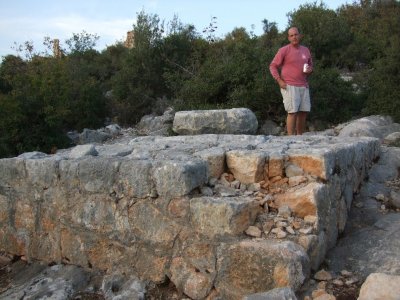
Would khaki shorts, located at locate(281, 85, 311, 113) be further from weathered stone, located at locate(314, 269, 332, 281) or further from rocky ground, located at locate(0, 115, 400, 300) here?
weathered stone, located at locate(314, 269, 332, 281)

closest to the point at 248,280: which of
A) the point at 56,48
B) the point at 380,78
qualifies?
the point at 380,78

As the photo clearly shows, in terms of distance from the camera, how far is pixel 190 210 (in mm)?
3240

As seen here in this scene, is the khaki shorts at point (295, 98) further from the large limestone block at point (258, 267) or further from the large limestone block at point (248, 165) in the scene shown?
the large limestone block at point (258, 267)

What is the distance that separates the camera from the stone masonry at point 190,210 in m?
3.03

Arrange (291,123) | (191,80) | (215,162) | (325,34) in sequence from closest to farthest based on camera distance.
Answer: (215,162), (291,123), (191,80), (325,34)

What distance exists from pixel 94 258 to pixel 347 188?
2.33 metres

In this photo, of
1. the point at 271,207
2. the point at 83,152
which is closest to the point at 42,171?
the point at 83,152

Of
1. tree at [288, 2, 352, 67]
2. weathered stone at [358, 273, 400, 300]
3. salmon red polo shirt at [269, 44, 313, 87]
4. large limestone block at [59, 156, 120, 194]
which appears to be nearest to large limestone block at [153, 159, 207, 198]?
large limestone block at [59, 156, 120, 194]

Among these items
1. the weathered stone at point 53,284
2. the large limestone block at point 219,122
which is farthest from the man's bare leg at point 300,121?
the weathered stone at point 53,284

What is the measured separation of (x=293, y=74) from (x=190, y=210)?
11.2 feet

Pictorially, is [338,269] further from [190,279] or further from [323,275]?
[190,279]

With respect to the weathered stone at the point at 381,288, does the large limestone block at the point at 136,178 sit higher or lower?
higher

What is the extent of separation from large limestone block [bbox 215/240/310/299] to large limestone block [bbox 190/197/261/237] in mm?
130

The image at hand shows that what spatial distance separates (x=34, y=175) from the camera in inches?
158
